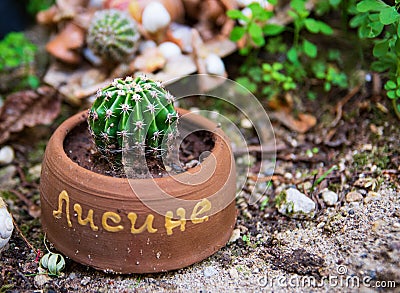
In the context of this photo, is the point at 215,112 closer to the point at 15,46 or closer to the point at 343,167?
the point at 343,167

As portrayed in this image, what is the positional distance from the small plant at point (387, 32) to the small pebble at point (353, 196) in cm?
48

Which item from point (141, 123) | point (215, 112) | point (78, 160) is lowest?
point (215, 112)

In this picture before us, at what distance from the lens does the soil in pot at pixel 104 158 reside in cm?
206

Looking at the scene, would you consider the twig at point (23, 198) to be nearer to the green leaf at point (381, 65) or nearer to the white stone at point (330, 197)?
the white stone at point (330, 197)

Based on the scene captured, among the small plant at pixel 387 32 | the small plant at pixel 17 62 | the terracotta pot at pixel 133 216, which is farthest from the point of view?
the small plant at pixel 17 62

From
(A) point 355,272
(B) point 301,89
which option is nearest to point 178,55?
(B) point 301,89

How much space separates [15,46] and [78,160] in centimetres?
133

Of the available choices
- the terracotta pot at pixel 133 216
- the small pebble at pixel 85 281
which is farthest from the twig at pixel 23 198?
the small pebble at pixel 85 281

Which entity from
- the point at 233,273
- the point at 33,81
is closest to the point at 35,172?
the point at 33,81

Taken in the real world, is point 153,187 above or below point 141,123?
below

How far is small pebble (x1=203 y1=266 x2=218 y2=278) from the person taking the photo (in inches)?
78.5

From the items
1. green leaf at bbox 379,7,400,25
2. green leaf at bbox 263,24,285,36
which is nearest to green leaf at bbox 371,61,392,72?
green leaf at bbox 379,7,400,25

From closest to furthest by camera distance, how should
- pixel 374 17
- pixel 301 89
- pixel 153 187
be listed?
1. pixel 153 187
2. pixel 374 17
3. pixel 301 89

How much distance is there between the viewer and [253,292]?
1.88 meters
